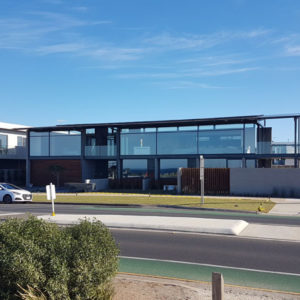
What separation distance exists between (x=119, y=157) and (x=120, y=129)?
3.02 meters

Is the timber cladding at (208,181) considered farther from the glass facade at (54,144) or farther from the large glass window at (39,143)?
the large glass window at (39,143)

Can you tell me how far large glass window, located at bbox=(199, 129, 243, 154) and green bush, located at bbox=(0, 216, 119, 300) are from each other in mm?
31039

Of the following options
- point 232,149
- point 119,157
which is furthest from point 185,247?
point 119,157

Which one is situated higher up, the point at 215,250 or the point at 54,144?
the point at 54,144

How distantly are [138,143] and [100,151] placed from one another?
173 inches

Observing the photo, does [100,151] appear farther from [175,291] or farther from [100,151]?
[175,291]

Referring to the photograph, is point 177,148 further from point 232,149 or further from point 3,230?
point 3,230

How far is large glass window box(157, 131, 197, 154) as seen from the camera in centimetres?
3828

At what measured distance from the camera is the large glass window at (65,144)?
4309 cm

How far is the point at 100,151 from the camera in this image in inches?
1656

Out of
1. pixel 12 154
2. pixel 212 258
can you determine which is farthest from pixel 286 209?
pixel 12 154

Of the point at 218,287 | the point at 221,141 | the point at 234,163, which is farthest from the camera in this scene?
the point at 234,163

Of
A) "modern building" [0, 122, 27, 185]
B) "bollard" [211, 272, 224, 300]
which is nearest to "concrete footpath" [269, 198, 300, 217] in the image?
"bollard" [211, 272, 224, 300]

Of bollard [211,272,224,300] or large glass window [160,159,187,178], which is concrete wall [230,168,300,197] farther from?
bollard [211,272,224,300]
